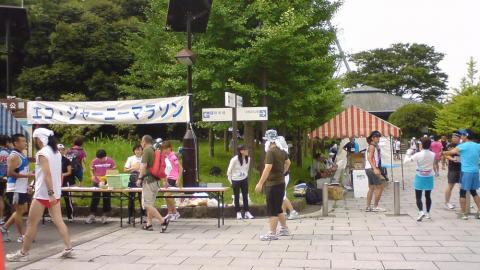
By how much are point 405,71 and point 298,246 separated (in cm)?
6789

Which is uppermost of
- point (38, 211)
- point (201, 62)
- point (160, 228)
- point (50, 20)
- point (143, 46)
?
point (50, 20)

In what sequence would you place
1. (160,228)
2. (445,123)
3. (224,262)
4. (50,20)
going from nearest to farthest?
(224,262), (160,228), (50,20), (445,123)

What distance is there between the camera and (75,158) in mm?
12164

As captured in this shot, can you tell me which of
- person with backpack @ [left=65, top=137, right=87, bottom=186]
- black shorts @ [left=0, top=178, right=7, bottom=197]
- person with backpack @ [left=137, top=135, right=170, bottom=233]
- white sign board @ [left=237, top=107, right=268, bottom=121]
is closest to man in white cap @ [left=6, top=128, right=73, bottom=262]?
person with backpack @ [left=137, top=135, right=170, bottom=233]

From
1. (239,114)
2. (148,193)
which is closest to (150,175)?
(148,193)

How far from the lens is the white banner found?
12445 millimetres

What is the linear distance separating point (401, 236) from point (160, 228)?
183 inches

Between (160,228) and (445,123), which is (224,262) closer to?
(160,228)

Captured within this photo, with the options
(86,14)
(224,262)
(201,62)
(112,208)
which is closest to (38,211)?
(224,262)

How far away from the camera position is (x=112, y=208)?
12.5m

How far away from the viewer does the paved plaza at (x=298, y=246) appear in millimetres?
6918

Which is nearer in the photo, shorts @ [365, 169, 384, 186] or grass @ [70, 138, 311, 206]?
shorts @ [365, 169, 384, 186]

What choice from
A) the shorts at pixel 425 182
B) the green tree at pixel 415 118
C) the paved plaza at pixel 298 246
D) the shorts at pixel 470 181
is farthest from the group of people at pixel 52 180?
the green tree at pixel 415 118

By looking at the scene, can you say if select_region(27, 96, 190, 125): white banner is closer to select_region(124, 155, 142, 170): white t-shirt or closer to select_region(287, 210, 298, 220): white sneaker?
select_region(124, 155, 142, 170): white t-shirt
